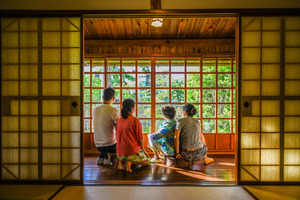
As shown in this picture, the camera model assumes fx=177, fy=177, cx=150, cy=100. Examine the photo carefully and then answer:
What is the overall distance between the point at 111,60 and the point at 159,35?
1155mm

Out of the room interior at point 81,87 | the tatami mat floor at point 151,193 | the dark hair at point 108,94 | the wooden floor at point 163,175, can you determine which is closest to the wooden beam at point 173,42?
the dark hair at point 108,94

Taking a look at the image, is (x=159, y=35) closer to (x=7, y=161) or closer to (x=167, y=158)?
(x=167, y=158)

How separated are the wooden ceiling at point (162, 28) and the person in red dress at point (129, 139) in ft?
5.32

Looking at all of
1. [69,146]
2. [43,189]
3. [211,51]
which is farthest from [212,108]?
[43,189]

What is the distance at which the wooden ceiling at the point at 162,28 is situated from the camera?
3339 mm

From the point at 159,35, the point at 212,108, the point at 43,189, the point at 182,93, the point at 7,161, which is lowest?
the point at 43,189

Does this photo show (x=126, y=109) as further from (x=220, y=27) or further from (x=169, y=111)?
(x=220, y=27)

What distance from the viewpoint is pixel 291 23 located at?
2.34 m

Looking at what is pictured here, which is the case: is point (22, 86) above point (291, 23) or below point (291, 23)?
below

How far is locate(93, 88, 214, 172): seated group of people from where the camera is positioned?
270 cm

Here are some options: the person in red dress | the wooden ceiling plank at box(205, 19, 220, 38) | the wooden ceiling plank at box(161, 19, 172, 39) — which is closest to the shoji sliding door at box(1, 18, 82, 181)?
the person in red dress

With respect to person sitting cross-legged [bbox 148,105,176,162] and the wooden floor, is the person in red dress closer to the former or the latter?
the wooden floor

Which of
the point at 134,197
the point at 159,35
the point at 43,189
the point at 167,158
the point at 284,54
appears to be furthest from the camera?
the point at 159,35

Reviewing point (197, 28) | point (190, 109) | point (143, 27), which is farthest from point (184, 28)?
point (190, 109)
